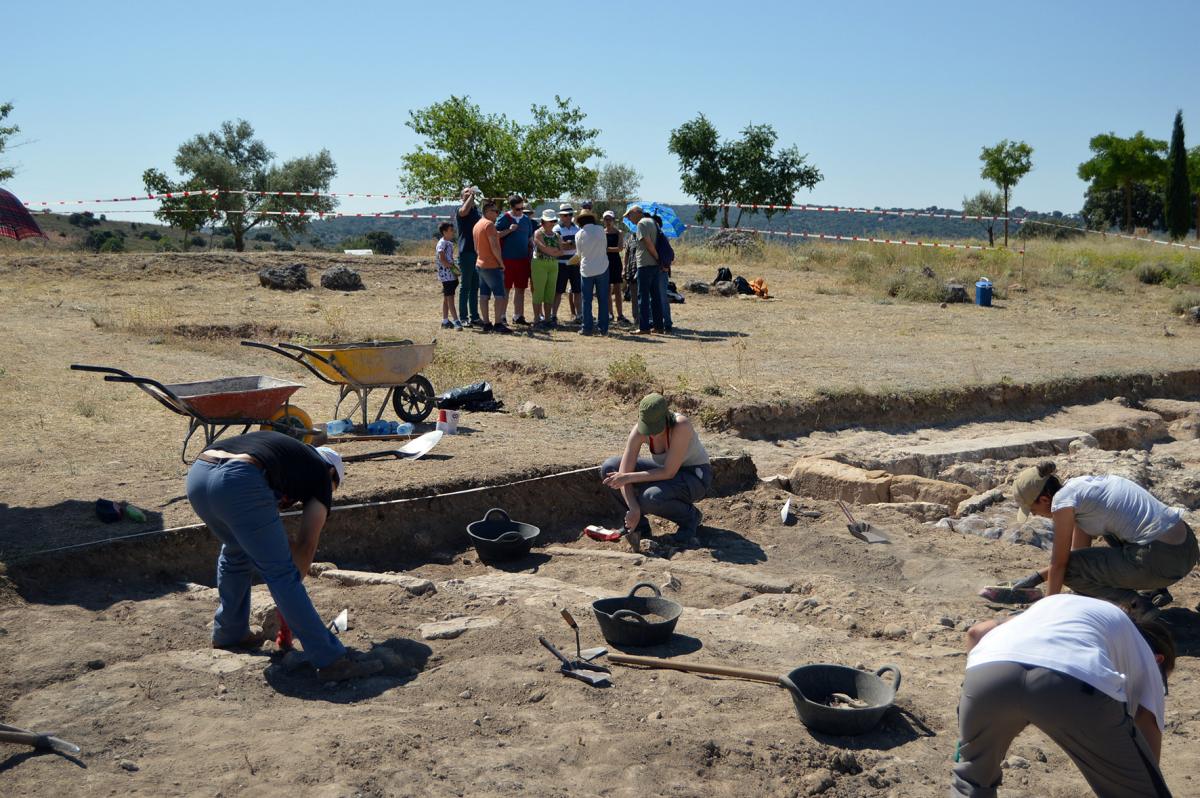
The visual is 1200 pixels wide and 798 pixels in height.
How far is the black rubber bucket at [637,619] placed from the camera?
558 centimetres

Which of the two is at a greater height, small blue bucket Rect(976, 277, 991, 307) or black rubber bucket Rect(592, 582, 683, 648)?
small blue bucket Rect(976, 277, 991, 307)

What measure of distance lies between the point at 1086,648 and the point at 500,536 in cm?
483

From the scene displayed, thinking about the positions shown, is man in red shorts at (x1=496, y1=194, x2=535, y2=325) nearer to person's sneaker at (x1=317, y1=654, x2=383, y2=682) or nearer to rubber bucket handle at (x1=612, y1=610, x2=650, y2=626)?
rubber bucket handle at (x1=612, y1=610, x2=650, y2=626)

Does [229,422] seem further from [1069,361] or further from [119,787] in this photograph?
[1069,361]

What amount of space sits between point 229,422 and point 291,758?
4.21 m

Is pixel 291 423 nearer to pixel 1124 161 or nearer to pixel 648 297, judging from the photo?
pixel 648 297

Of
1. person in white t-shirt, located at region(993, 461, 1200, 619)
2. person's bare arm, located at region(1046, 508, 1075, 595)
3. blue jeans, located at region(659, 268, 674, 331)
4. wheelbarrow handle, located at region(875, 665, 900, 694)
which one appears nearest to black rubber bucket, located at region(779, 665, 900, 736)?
wheelbarrow handle, located at region(875, 665, 900, 694)

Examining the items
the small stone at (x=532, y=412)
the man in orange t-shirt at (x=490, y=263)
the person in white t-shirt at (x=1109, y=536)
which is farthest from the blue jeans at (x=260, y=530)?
the man in orange t-shirt at (x=490, y=263)

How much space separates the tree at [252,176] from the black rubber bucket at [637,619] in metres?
33.3

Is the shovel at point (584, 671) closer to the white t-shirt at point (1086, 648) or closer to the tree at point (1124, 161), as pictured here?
the white t-shirt at point (1086, 648)

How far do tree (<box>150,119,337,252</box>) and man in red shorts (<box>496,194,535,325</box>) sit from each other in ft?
75.0

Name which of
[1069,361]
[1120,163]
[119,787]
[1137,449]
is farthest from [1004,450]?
[1120,163]

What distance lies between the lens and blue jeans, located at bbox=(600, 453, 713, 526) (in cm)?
767

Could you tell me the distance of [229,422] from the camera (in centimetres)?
796
